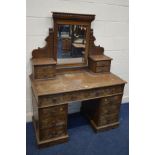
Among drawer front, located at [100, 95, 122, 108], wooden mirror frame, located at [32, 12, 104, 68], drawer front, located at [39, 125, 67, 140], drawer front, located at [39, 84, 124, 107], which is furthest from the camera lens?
drawer front, located at [100, 95, 122, 108]

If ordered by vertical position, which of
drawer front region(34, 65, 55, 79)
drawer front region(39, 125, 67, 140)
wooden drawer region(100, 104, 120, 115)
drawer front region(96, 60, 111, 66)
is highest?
drawer front region(96, 60, 111, 66)

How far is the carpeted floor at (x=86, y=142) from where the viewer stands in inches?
83.6

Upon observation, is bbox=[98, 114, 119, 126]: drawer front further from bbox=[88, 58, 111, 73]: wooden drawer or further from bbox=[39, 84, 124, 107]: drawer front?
bbox=[88, 58, 111, 73]: wooden drawer

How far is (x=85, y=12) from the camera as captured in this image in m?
2.38

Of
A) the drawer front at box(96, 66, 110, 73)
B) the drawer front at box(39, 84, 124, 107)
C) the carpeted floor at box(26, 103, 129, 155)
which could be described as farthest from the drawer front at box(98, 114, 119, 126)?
the drawer front at box(96, 66, 110, 73)

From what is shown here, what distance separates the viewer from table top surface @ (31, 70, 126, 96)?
1978 mm

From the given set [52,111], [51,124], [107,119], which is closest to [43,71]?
[52,111]

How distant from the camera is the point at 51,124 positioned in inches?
81.8

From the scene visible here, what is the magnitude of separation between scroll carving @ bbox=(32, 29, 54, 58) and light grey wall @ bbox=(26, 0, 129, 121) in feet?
0.17

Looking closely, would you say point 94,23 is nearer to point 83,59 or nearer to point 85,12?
point 85,12

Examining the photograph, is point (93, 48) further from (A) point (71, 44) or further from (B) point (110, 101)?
(B) point (110, 101)

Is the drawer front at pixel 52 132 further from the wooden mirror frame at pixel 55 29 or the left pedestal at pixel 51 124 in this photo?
the wooden mirror frame at pixel 55 29

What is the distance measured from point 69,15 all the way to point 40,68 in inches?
28.9
